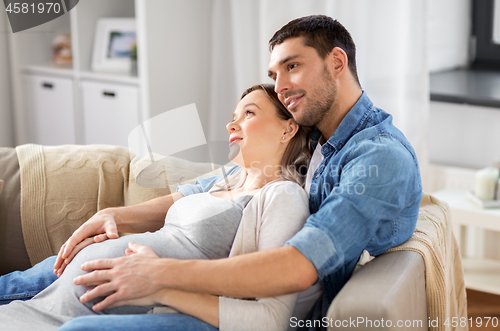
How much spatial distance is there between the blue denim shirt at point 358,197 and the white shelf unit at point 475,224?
0.87 meters

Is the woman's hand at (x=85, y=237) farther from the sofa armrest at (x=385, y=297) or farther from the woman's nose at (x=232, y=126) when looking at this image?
the sofa armrest at (x=385, y=297)

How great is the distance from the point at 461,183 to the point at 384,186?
1.36 metres

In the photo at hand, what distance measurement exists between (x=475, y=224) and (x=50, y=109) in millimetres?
2383

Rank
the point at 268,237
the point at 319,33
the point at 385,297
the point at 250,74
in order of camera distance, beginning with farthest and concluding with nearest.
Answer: the point at 250,74 < the point at 319,33 < the point at 268,237 < the point at 385,297

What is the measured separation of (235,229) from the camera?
1.12 meters

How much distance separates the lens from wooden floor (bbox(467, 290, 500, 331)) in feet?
6.15

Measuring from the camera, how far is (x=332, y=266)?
3.29 feet

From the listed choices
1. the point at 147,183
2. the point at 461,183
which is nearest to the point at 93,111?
the point at 147,183

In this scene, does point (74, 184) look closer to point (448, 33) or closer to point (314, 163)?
point (314, 163)

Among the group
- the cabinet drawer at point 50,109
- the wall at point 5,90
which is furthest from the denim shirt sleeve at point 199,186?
the wall at point 5,90

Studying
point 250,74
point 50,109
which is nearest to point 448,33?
point 250,74

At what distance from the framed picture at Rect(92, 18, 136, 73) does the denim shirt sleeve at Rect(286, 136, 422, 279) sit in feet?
6.61

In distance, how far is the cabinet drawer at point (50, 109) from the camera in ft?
9.70

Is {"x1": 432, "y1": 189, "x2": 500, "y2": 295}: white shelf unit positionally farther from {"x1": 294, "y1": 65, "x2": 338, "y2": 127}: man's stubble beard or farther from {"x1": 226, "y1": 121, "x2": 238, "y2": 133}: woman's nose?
{"x1": 226, "y1": 121, "x2": 238, "y2": 133}: woman's nose
